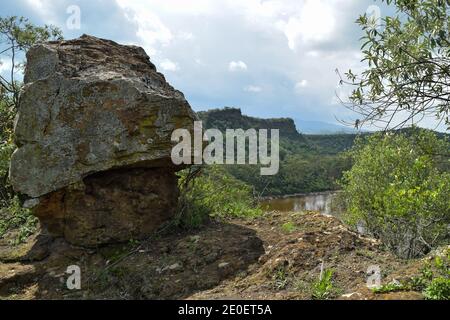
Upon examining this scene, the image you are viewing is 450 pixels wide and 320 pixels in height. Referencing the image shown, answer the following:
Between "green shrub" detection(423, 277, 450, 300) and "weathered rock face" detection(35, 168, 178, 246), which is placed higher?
"weathered rock face" detection(35, 168, 178, 246)

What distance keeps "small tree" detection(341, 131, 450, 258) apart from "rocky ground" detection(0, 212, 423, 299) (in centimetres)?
139

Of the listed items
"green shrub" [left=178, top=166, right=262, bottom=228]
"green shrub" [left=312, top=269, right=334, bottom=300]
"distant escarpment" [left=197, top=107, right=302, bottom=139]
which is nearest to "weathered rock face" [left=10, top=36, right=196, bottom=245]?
"green shrub" [left=178, top=166, right=262, bottom=228]

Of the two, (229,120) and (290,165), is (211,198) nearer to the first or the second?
(290,165)

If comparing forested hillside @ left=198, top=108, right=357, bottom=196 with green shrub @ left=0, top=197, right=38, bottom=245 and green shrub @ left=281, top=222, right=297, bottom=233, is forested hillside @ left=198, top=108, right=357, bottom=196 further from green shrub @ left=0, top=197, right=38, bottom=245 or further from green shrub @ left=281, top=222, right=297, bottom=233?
green shrub @ left=281, top=222, right=297, bottom=233

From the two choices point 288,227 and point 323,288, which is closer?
point 323,288

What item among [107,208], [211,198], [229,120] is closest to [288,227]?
[211,198]

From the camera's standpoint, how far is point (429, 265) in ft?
20.1

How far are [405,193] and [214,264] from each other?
18.2 feet

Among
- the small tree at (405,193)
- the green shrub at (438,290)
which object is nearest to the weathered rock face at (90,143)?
the small tree at (405,193)

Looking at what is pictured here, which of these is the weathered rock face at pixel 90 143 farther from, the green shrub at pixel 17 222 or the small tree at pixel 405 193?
the small tree at pixel 405 193

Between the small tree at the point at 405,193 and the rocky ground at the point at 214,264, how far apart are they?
1.39 m

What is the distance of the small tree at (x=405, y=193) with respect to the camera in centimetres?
870

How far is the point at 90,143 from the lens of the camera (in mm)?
7969

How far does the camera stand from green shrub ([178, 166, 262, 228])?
902 centimetres
